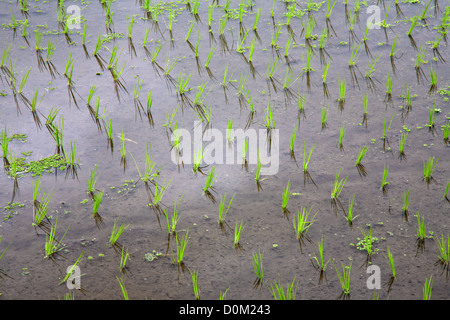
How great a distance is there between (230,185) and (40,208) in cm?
93

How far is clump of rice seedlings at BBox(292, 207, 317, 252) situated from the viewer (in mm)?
2084

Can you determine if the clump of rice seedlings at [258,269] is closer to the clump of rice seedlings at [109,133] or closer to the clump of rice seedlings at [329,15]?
the clump of rice seedlings at [109,133]

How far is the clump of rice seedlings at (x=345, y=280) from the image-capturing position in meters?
1.82

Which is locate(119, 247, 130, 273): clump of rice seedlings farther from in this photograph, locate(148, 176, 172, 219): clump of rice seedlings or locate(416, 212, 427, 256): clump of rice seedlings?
locate(416, 212, 427, 256): clump of rice seedlings

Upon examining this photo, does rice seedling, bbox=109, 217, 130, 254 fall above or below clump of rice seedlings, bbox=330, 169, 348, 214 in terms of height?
below

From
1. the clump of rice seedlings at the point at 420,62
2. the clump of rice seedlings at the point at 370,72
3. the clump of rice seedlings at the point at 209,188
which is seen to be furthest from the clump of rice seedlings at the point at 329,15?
the clump of rice seedlings at the point at 209,188

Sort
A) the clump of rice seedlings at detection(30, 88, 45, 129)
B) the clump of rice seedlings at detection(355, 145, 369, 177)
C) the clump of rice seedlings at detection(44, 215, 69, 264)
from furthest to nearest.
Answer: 1. the clump of rice seedlings at detection(30, 88, 45, 129)
2. the clump of rice seedlings at detection(355, 145, 369, 177)
3. the clump of rice seedlings at detection(44, 215, 69, 264)

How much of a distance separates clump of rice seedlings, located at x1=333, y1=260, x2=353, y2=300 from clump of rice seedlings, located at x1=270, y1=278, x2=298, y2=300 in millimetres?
177

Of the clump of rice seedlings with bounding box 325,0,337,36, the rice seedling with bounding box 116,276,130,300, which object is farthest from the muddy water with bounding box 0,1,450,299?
the clump of rice seedlings with bounding box 325,0,337,36

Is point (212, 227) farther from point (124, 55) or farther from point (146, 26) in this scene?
point (146, 26)

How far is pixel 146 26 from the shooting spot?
12.8 feet

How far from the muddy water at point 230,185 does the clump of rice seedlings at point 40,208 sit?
0.12 ft

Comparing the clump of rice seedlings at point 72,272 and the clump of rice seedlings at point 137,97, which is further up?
the clump of rice seedlings at point 137,97

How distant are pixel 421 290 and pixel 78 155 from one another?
1.82m
